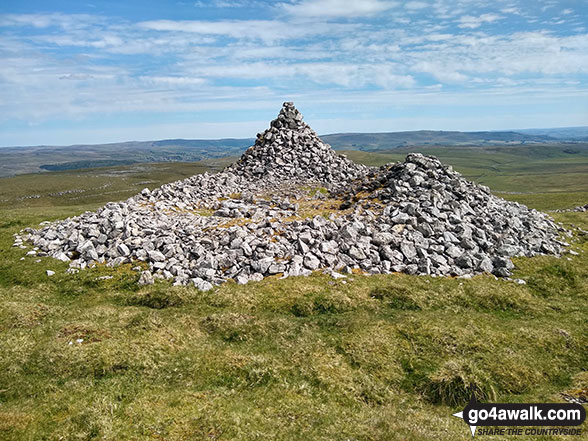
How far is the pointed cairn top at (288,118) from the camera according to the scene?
64.1 m

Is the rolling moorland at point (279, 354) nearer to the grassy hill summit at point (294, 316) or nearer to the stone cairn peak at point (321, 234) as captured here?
the grassy hill summit at point (294, 316)

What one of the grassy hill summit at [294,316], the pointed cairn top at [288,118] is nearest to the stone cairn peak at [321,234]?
the grassy hill summit at [294,316]

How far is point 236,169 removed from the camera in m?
59.4

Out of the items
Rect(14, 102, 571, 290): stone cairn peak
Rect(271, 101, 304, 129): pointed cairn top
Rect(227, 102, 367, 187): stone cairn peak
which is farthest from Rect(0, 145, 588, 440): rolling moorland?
Rect(271, 101, 304, 129): pointed cairn top

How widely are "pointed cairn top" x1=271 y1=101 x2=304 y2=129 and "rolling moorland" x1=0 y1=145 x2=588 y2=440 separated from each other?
1657 inches

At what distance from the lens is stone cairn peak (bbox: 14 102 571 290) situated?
93.4ft

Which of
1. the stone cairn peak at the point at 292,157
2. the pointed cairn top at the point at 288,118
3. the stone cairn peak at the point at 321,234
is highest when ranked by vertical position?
the pointed cairn top at the point at 288,118

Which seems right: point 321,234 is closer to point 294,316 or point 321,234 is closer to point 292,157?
point 294,316

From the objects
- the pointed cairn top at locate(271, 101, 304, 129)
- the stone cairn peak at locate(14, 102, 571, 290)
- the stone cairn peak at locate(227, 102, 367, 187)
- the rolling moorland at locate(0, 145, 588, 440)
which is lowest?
the rolling moorland at locate(0, 145, 588, 440)

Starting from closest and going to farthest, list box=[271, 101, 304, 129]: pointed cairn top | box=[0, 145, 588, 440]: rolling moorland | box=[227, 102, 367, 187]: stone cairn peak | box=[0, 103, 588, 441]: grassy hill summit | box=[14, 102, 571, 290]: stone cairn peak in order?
box=[0, 145, 588, 440]: rolling moorland → box=[0, 103, 588, 441]: grassy hill summit → box=[14, 102, 571, 290]: stone cairn peak → box=[227, 102, 367, 187]: stone cairn peak → box=[271, 101, 304, 129]: pointed cairn top

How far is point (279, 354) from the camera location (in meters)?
18.6

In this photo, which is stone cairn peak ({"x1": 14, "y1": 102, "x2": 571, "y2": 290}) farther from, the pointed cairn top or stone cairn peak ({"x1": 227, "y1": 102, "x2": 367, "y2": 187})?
the pointed cairn top

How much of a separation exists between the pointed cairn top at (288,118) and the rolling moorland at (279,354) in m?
42.1

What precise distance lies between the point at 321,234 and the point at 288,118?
124 ft
